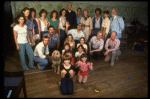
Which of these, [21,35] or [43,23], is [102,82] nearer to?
[21,35]

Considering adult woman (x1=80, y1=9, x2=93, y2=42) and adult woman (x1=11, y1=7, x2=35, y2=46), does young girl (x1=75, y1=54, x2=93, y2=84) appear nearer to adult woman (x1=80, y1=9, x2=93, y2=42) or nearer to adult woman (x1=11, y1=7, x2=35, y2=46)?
adult woman (x1=11, y1=7, x2=35, y2=46)

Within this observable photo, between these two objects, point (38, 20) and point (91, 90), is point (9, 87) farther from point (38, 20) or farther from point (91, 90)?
point (38, 20)

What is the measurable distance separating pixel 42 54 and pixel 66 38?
3.05ft

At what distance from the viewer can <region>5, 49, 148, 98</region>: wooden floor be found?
2262 mm

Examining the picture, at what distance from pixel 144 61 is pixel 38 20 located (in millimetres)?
3843

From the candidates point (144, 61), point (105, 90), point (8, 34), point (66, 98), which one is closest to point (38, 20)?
point (8, 34)

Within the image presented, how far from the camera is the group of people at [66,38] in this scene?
9.07ft

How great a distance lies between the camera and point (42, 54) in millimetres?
3082

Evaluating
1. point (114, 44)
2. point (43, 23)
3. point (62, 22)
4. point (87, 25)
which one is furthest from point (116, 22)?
point (43, 23)

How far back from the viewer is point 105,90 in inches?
93.6

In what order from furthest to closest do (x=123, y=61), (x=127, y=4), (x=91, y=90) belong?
(x=127, y=4) < (x=123, y=61) < (x=91, y=90)

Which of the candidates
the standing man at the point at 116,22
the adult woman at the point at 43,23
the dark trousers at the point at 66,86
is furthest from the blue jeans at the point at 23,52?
the standing man at the point at 116,22

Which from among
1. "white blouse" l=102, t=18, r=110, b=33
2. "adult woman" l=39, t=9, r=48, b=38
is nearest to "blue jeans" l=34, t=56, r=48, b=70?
"adult woman" l=39, t=9, r=48, b=38

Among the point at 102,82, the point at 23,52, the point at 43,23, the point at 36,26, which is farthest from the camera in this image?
the point at 43,23
